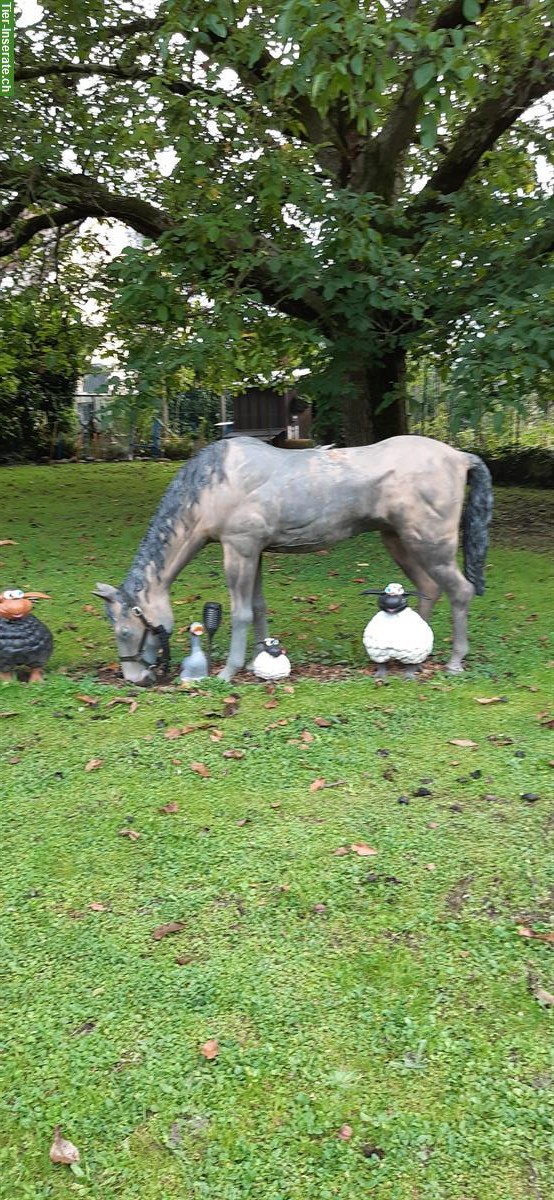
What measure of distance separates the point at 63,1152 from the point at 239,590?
390 cm

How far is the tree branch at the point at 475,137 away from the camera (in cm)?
1091

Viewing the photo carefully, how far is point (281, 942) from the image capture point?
11.5ft

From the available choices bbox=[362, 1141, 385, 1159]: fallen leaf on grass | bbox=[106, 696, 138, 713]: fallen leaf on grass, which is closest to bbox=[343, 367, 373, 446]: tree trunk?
bbox=[106, 696, 138, 713]: fallen leaf on grass

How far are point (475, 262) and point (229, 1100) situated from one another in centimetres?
962

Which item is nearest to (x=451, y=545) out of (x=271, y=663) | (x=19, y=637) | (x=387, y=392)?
(x=271, y=663)

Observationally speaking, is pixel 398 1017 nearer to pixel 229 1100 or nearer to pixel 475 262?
pixel 229 1100

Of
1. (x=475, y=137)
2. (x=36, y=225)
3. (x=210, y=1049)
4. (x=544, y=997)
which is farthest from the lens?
(x=36, y=225)

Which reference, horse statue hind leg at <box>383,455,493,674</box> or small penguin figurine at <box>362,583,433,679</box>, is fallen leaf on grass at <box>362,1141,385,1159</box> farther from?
horse statue hind leg at <box>383,455,493,674</box>

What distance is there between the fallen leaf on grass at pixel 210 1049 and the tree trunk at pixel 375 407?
408 inches

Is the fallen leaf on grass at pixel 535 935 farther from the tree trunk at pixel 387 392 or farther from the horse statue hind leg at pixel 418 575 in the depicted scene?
the tree trunk at pixel 387 392

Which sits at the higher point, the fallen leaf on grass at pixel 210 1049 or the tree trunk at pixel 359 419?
the tree trunk at pixel 359 419

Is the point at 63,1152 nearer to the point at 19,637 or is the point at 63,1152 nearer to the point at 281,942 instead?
the point at 281,942

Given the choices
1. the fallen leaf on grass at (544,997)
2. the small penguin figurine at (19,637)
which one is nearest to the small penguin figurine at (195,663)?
the small penguin figurine at (19,637)

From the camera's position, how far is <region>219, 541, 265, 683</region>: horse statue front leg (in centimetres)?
602
